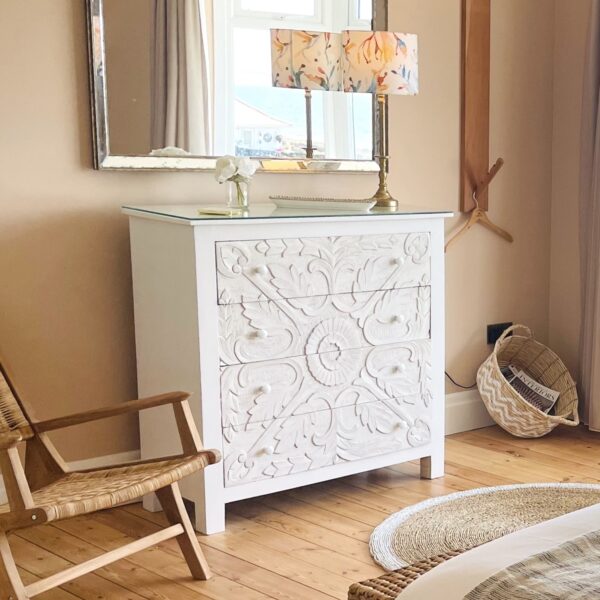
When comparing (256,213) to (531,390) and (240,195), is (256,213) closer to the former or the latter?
(240,195)

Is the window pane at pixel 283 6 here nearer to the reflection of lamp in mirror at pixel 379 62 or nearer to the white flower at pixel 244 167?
the reflection of lamp in mirror at pixel 379 62

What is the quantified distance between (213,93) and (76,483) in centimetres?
138

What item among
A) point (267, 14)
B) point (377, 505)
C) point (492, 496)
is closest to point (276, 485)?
point (377, 505)

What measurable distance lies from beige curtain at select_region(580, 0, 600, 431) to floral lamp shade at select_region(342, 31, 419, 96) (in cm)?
94

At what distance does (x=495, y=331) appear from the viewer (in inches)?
154

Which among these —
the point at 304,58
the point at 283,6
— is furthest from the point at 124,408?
the point at 283,6

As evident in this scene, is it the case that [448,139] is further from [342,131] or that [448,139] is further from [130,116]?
[130,116]

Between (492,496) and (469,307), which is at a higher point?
(469,307)

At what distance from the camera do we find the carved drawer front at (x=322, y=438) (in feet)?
9.02

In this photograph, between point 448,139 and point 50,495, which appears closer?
point 50,495

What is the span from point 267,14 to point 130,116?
62 centimetres

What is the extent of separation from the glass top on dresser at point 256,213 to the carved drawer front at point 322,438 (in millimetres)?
569

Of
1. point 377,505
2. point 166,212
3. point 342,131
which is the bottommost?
point 377,505

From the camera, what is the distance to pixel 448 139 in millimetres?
3693
